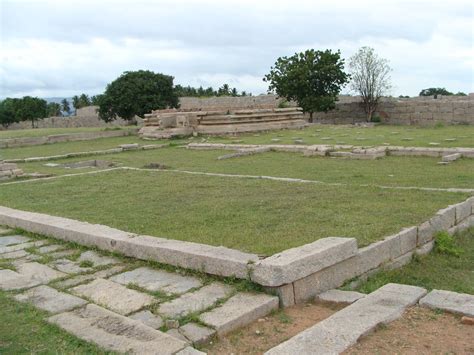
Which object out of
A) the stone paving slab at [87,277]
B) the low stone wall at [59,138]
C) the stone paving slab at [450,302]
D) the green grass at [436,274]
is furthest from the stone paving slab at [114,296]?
the low stone wall at [59,138]

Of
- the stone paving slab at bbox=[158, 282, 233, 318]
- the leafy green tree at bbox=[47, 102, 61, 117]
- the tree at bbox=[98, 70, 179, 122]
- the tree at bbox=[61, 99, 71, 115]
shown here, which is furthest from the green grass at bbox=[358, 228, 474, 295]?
the tree at bbox=[61, 99, 71, 115]

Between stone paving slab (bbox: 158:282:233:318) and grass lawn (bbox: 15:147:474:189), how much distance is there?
558cm

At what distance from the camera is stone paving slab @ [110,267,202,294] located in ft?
13.8

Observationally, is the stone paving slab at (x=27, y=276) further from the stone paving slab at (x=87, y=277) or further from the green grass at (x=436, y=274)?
the green grass at (x=436, y=274)

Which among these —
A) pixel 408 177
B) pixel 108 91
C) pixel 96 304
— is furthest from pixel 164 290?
pixel 108 91

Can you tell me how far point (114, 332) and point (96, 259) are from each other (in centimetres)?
186

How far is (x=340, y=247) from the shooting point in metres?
4.44

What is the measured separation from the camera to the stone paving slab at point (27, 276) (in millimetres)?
4375

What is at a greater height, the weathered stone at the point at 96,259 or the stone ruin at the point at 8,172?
the stone ruin at the point at 8,172

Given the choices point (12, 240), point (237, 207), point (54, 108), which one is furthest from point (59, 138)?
point (54, 108)

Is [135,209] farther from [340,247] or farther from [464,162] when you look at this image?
[464,162]

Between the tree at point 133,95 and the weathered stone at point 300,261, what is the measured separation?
88.0 feet

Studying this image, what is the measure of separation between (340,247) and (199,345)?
1711mm

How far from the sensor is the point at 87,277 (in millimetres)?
4570
